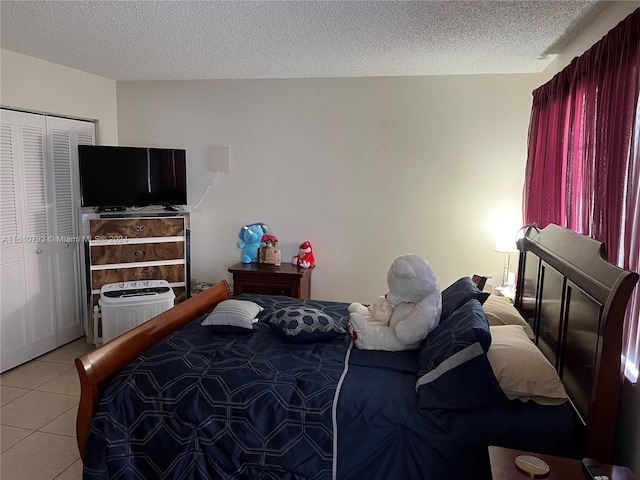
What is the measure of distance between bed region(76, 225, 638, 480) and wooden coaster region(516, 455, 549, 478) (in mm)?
315

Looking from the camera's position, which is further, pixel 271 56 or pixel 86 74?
pixel 86 74

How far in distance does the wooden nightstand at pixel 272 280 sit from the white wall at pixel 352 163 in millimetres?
315

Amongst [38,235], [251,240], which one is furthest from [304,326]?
[38,235]

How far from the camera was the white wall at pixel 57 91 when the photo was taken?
11.1 feet

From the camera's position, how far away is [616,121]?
1950mm

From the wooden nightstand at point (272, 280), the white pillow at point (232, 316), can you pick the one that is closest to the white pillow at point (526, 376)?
the white pillow at point (232, 316)

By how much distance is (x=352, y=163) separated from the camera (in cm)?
422

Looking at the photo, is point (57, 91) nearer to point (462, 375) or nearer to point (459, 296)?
point (459, 296)

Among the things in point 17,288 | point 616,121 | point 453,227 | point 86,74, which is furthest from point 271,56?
point 17,288

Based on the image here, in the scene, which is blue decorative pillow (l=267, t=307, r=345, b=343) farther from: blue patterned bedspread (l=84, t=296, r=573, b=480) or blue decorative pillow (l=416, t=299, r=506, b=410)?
blue decorative pillow (l=416, t=299, r=506, b=410)

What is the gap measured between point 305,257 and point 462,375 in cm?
249

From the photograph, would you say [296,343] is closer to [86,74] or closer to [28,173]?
[28,173]

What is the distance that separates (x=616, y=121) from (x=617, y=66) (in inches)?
10.2

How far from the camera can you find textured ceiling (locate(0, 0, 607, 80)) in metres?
2.48
